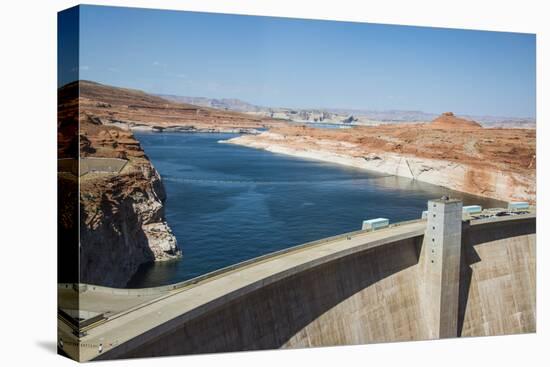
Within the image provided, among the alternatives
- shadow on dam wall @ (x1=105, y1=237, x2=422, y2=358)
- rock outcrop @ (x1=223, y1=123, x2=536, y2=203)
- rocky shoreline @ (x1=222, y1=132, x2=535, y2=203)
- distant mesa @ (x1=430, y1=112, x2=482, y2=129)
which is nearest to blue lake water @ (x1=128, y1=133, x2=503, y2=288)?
rocky shoreline @ (x1=222, y1=132, x2=535, y2=203)

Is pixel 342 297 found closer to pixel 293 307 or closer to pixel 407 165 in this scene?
pixel 293 307

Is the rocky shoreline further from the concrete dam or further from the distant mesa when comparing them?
the distant mesa

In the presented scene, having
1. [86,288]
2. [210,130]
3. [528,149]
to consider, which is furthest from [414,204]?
[86,288]

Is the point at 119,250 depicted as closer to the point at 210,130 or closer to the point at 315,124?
the point at 210,130

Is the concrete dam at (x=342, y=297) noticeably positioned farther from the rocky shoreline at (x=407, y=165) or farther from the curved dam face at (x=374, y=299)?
the rocky shoreline at (x=407, y=165)

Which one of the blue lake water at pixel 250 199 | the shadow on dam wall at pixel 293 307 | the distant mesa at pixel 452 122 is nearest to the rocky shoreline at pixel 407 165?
the blue lake water at pixel 250 199

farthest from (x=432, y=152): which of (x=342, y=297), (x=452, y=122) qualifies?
A: (x=342, y=297)
